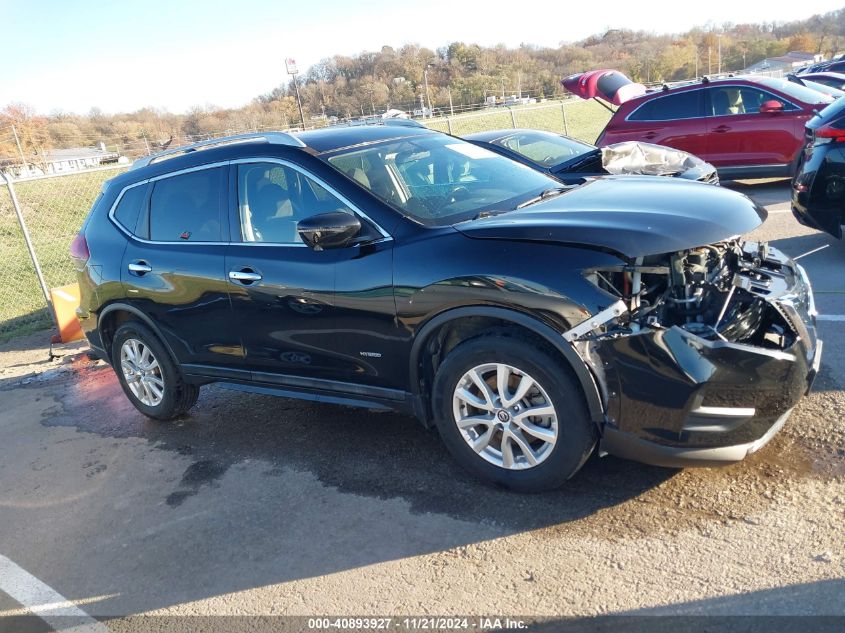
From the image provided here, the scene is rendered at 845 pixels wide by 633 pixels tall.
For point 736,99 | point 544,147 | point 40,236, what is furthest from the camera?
point 40,236

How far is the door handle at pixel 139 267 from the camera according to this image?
5060mm

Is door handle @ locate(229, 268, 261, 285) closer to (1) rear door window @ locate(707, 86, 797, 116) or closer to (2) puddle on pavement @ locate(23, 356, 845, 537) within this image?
(2) puddle on pavement @ locate(23, 356, 845, 537)

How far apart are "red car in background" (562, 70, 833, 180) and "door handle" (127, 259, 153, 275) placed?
29.5 feet

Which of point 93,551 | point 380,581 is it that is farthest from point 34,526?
point 380,581

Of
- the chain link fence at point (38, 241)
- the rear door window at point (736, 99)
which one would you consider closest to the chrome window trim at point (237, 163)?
the chain link fence at point (38, 241)

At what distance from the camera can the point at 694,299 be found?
340 cm

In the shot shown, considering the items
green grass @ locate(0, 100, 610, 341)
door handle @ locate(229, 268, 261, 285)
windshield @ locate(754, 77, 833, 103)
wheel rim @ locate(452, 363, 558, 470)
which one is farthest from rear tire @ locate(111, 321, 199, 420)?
windshield @ locate(754, 77, 833, 103)

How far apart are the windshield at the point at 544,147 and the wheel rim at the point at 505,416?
567 cm

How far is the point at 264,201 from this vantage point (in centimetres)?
451

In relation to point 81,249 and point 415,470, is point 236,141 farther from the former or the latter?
point 415,470

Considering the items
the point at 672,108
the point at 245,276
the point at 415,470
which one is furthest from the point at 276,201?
the point at 672,108

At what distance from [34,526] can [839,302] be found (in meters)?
5.98

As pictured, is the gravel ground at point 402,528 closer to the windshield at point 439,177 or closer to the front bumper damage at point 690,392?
the front bumper damage at point 690,392

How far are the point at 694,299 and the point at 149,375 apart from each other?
3911 millimetres
